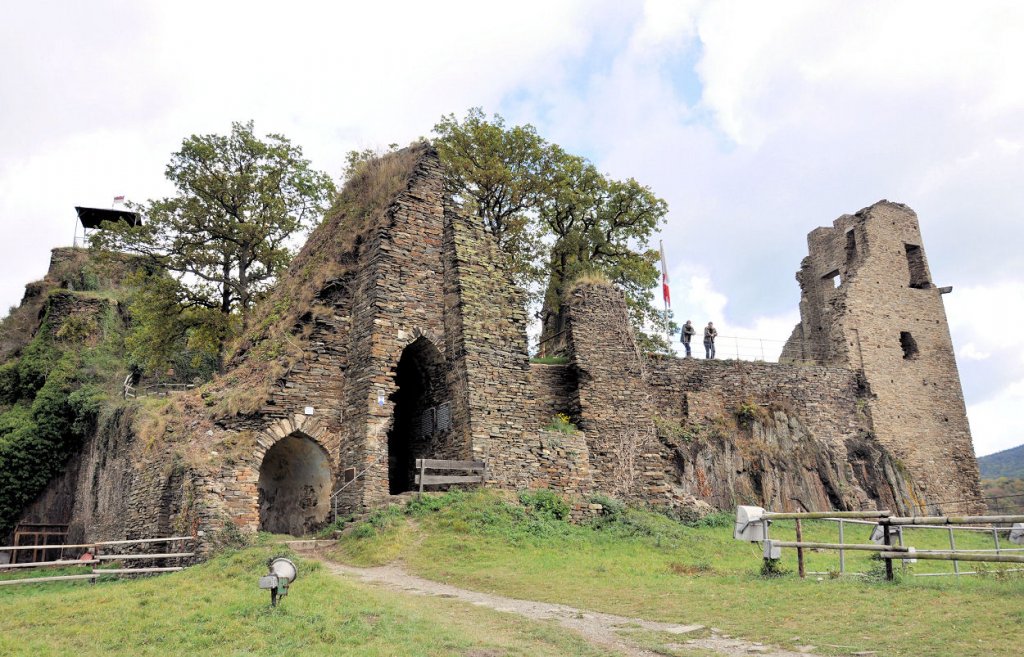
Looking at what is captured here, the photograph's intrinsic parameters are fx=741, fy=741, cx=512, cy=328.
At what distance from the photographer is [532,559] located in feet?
48.3

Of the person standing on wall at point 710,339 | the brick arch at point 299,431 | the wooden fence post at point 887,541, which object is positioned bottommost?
the wooden fence post at point 887,541

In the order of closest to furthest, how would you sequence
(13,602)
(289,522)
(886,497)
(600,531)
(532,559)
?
1. (13,602)
2. (532,559)
3. (600,531)
4. (289,522)
5. (886,497)

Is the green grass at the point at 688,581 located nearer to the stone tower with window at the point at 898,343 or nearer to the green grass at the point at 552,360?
the green grass at the point at 552,360

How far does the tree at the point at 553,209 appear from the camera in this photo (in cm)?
2908

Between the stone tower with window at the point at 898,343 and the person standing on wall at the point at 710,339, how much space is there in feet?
16.4

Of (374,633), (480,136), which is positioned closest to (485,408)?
(374,633)

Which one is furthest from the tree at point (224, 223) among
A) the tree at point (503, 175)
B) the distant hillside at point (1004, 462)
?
the distant hillside at point (1004, 462)

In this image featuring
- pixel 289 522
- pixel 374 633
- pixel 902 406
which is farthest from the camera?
pixel 902 406

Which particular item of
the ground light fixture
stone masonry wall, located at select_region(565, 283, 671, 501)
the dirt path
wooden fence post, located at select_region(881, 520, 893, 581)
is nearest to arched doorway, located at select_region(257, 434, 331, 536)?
the dirt path

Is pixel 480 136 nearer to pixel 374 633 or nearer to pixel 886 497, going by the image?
pixel 886 497

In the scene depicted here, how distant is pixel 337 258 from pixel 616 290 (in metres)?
8.67

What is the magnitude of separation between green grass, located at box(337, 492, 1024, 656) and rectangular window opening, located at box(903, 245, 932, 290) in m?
18.5

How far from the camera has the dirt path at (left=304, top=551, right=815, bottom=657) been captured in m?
8.01

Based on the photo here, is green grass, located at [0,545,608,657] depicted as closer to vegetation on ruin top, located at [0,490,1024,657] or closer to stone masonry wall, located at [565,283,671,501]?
vegetation on ruin top, located at [0,490,1024,657]
